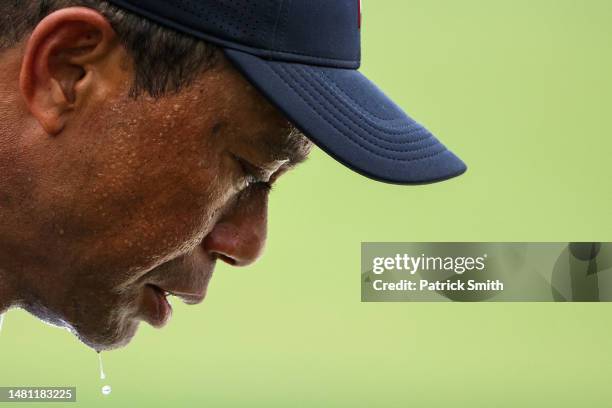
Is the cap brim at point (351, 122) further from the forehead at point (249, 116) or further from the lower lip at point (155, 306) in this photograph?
the lower lip at point (155, 306)

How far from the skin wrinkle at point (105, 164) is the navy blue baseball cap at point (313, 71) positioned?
2cm

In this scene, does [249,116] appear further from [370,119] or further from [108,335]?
[108,335]

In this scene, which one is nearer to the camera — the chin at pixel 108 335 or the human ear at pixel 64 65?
the human ear at pixel 64 65

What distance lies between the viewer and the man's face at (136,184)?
0.50 meters

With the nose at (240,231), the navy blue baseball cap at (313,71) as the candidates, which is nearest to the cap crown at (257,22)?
the navy blue baseball cap at (313,71)

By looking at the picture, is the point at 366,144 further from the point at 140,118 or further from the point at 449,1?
the point at 449,1

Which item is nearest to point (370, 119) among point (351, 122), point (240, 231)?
point (351, 122)

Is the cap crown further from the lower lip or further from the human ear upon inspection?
the lower lip

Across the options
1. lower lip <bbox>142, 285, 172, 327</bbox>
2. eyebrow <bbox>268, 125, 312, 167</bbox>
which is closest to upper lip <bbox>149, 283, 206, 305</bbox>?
lower lip <bbox>142, 285, 172, 327</bbox>

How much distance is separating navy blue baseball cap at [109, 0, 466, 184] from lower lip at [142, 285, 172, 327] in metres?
0.17

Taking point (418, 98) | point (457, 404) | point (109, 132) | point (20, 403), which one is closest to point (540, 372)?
point (457, 404)

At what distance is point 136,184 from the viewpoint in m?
0.52

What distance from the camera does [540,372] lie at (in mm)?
2057

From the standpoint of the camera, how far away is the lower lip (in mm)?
597
